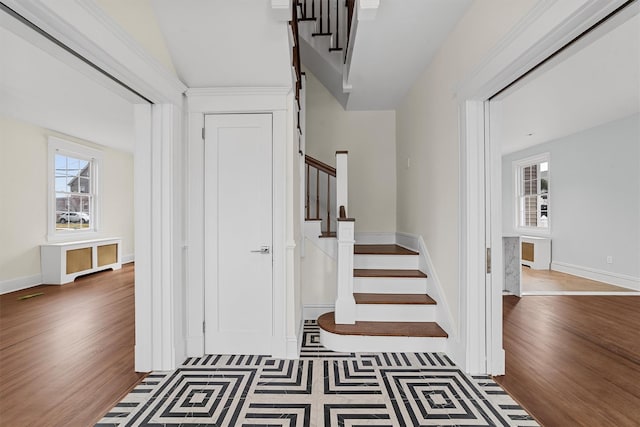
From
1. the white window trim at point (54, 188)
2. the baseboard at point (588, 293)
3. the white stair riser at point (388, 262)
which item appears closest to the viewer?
the white stair riser at point (388, 262)

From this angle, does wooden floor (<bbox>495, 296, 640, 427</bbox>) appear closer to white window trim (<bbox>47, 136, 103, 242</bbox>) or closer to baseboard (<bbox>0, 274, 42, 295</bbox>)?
baseboard (<bbox>0, 274, 42, 295</bbox>)

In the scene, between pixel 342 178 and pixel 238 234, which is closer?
pixel 238 234

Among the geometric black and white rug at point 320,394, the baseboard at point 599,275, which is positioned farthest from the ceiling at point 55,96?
the baseboard at point 599,275

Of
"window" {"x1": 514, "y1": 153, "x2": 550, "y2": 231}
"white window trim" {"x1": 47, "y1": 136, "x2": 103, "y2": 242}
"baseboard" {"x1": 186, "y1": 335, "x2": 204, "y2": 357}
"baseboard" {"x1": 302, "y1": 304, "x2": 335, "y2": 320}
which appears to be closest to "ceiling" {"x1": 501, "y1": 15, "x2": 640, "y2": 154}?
"window" {"x1": 514, "y1": 153, "x2": 550, "y2": 231}

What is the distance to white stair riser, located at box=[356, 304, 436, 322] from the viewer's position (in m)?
2.93

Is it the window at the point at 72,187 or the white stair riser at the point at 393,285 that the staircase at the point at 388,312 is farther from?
the window at the point at 72,187

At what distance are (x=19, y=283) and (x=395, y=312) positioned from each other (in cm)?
552

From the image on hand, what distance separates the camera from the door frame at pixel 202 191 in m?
2.61

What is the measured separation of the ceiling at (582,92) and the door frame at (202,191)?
67.6 inches

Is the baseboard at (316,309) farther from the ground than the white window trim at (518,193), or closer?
closer

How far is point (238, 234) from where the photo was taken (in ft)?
8.68

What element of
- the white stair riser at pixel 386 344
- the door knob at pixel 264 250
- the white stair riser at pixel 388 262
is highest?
the door knob at pixel 264 250

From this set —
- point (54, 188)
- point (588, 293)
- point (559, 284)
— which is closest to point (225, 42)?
point (54, 188)

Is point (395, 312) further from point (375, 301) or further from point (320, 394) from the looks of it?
point (320, 394)
